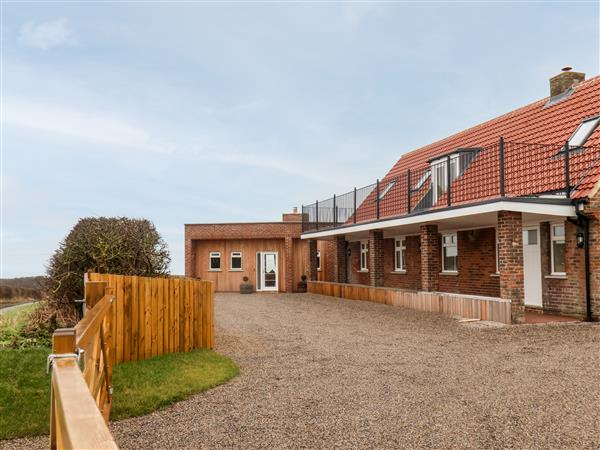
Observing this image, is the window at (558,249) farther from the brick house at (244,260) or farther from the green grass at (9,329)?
the brick house at (244,260)

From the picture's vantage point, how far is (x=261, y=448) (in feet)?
15.6

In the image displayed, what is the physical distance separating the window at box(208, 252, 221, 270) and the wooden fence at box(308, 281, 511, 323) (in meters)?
8.48

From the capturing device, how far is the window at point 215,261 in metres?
28.9

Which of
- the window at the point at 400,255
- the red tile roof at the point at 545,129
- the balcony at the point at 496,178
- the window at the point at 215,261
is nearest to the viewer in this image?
the balcony at the point at 496,178

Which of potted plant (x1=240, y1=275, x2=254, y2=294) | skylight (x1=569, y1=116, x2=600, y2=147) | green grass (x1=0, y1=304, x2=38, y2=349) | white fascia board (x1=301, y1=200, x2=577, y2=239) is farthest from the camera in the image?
potted plant (x1=240, y1=275, x2=254, y2=294)

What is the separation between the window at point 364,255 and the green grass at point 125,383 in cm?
1845

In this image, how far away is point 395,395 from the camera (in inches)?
257

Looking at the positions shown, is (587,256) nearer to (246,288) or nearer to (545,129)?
(545,129)

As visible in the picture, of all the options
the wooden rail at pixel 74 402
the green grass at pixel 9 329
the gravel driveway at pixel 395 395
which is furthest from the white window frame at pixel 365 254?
the wooden rail at pixel 74 402

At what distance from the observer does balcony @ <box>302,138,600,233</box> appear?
45.4ft

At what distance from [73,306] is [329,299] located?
42.4ft

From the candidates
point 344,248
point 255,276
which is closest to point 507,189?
point 344,248

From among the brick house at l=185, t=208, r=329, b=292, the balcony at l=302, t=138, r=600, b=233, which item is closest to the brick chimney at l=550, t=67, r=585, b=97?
the balcony at l=302, t=138, r=600, b=233

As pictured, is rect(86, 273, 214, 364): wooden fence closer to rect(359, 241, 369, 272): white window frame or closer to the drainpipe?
the drainpipe
